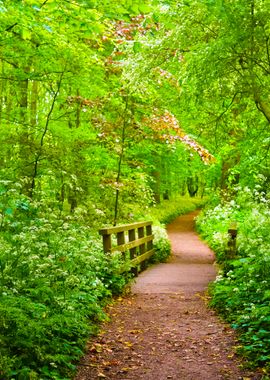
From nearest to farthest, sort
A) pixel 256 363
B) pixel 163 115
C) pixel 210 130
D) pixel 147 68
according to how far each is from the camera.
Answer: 1. pixel 256 363
2. pixel 147 68
3. pixel 210 130
4. pixel 163 115

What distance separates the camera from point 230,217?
17.5 m

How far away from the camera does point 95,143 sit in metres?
11.1

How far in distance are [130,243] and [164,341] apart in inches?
196

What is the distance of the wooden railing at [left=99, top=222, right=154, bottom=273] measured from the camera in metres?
8.62

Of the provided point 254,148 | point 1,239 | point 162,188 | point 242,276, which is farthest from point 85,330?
point 162,188

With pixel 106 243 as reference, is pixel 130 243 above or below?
below

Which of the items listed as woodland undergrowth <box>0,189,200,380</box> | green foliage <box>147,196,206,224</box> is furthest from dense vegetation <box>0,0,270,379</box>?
green foliage <box>147,196,206,224</box>

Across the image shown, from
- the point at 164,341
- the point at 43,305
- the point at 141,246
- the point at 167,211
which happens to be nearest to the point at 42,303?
the point at 43,305

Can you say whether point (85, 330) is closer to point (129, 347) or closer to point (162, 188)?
point (129, 347)

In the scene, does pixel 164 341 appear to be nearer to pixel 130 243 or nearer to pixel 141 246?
pixel 130 243

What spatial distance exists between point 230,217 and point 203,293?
901cm

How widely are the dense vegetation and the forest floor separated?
25 centimetres

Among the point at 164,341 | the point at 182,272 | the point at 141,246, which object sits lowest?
the point at 182,272

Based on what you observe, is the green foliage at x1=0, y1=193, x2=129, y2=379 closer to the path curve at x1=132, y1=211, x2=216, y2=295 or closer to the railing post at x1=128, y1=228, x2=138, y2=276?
the path curve at x1=132, y1=211, x2=216, y2=295
